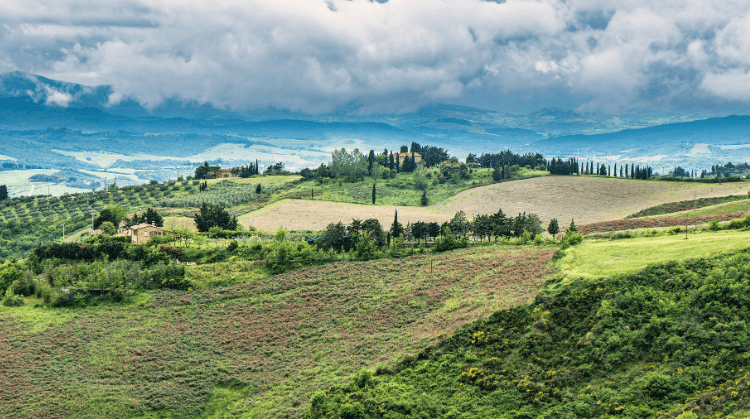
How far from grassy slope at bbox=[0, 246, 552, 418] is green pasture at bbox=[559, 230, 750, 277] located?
4179 mm

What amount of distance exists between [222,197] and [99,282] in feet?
332

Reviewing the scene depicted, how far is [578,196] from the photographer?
150 meters

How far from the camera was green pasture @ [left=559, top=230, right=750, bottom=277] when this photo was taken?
132 feet

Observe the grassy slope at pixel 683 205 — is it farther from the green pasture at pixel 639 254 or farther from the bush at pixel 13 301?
the bush at pixel 13 301

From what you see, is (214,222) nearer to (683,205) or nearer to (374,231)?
(374,231)

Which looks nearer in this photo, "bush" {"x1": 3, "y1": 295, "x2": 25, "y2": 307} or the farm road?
"bush" {"x1": 3, "y1": 295, "x2": 25, "y2": 307}

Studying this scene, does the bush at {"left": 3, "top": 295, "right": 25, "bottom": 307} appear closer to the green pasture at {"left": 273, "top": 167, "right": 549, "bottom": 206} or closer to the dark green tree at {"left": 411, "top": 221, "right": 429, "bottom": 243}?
the dark green tree at {"left": 411, "top": 221, "right": 429, "bottom": 243}

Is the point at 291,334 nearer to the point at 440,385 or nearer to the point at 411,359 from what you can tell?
the point at 411,359

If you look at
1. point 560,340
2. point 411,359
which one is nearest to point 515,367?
point 560,340

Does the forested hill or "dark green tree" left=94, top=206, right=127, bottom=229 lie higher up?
"dark green tree" left=94, top=206, right=127, bottom=229

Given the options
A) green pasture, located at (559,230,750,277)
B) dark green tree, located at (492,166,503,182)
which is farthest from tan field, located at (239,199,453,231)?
green pasture, located at (559,230,750,277)

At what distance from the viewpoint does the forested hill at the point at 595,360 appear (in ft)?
93.6

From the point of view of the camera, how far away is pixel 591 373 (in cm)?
3195

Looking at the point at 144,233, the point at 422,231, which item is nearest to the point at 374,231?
the point at 422,231
